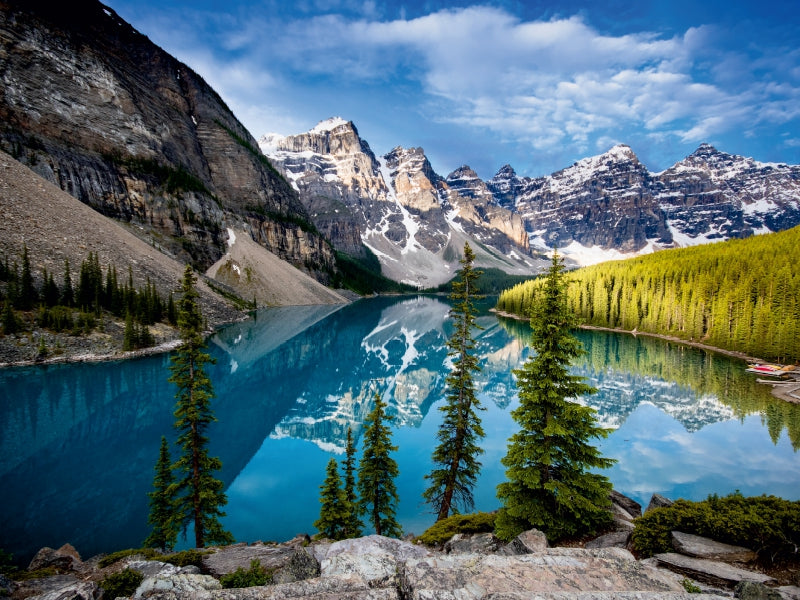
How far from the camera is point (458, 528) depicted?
487 inches

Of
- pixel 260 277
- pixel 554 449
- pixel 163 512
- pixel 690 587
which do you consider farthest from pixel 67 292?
pixel 260 277

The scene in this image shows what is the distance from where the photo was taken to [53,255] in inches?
2183

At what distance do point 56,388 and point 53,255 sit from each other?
32.3 metres

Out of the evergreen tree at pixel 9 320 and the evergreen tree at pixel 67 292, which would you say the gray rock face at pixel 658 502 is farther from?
the evergreen tree at pixel 67 292

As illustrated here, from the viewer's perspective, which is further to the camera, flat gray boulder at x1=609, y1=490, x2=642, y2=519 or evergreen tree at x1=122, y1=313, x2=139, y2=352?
evergreen tree at x1=122, y1=313, x2=139, y2=352

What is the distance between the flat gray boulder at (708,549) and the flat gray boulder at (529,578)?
1383 mm

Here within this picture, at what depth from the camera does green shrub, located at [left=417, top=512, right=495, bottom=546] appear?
12.0 m

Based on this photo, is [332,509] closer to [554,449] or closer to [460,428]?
[460,428]

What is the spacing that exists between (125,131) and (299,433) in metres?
121

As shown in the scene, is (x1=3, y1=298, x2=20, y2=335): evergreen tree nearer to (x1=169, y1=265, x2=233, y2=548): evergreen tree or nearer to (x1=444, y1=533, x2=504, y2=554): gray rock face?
(x1=169, y1=265, x2=233, y2=548): evergreen tree

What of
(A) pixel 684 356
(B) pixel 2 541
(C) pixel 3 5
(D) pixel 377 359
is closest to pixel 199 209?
(C) pixel 3 5

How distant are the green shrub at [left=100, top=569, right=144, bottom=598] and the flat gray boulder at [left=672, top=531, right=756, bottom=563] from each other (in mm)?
10879

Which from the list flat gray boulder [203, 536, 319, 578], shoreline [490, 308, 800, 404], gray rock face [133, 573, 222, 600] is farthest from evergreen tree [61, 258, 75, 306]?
shoreline [490, 308, 800, 404]

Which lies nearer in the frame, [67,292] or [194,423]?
[194,423]
